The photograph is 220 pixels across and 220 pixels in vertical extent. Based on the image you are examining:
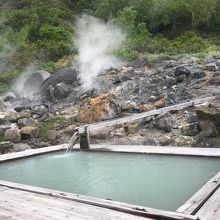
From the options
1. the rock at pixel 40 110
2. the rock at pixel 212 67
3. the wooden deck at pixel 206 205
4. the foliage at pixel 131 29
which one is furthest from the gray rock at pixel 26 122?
the foliage at pixel 131 29

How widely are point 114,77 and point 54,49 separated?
318 inches

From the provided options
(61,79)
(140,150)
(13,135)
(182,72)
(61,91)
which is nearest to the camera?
(140,150)

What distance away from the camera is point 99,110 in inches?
369

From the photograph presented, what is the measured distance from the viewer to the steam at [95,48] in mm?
15102

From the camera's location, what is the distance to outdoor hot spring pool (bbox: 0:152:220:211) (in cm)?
448

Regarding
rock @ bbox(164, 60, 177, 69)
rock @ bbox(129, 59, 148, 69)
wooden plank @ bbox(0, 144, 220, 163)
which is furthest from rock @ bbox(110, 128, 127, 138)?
rock @ bbox(129, 59, 148, 69)

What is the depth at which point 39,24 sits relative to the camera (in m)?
27.5

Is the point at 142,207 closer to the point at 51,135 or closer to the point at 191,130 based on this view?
the point at 191,130

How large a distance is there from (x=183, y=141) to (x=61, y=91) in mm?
6744

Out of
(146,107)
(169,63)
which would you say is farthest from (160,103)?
(169,63)

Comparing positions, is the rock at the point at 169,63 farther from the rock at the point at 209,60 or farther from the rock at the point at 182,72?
the rock at the point at 182,72

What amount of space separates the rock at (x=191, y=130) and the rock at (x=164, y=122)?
37 centimetres

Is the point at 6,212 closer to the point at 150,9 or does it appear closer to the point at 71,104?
the point at 71,104

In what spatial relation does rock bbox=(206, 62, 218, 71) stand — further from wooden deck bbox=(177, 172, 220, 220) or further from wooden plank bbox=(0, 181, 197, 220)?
wooden plank bbox=(0, 181, 197, 220)
